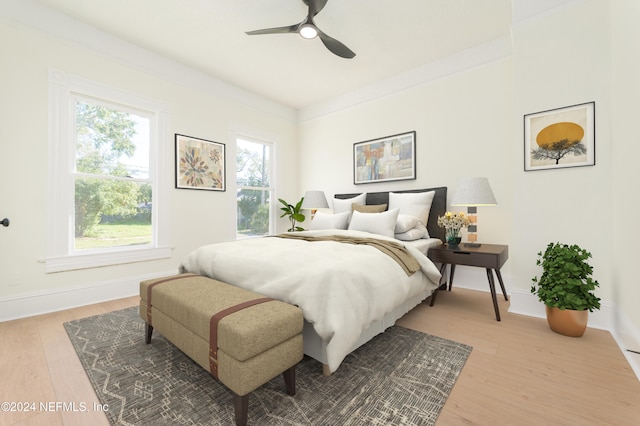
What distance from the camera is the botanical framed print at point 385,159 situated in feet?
12.9

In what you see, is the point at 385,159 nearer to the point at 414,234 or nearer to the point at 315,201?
the point at 315,201

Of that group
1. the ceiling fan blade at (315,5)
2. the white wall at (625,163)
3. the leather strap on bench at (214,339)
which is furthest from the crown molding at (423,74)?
the leather strap on bench at (214,339)

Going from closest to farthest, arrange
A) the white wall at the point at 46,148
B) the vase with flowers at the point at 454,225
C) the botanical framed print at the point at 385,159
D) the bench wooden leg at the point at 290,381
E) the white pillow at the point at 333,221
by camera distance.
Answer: the bench wooden leg at the point at 290,381
the white wall at the point at 46,148
the vase with flowers at the point at 454,225
the white pillow at the point at 333,221
the botanical framed print at the point at 385,159

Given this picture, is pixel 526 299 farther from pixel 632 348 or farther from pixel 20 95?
pixel 20 95

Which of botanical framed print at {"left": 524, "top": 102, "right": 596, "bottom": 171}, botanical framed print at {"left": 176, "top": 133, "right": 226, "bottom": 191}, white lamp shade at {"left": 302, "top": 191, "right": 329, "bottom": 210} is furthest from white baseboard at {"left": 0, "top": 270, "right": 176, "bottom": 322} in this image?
botanical framed print at {"left": 524, "top": 102, "right": 596, "bottom": 171}

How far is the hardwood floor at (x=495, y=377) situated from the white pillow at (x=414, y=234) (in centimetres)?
92

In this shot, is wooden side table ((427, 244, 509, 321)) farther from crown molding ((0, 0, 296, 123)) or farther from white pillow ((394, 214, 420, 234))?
crown molding ((0, 0, 296, 123))

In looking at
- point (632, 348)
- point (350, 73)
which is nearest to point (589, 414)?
point (632, 348)

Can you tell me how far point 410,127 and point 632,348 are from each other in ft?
10.3

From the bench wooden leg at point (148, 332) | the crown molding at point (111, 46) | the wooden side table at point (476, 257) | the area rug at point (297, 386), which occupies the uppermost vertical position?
the crown molding at point (111, 46)

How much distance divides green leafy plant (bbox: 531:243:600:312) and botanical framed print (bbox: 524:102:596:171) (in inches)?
30.5

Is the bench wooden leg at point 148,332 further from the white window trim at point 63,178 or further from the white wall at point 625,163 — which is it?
the white wall at point 625,163

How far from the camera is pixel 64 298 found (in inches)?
111

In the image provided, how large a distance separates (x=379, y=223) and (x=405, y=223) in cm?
31
